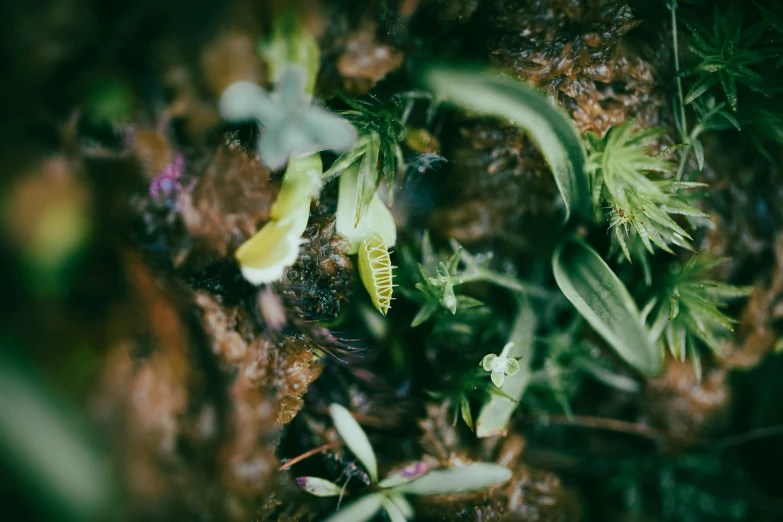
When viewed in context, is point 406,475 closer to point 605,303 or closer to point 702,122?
point 605,303

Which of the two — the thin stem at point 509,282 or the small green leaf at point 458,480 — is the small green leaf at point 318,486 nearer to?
the small green leaf at point 458,480

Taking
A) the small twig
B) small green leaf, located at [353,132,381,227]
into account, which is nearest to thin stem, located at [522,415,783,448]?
the small twig

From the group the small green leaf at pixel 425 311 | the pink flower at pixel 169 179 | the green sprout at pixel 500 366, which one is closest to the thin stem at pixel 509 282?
the small green leaf at pixel 425 311

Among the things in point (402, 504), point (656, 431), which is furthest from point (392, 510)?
point (656, 431)

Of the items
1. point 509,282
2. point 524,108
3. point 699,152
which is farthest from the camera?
point 509,282

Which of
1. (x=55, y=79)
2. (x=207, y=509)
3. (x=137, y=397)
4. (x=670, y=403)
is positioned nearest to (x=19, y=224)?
(x=55, y=79)
